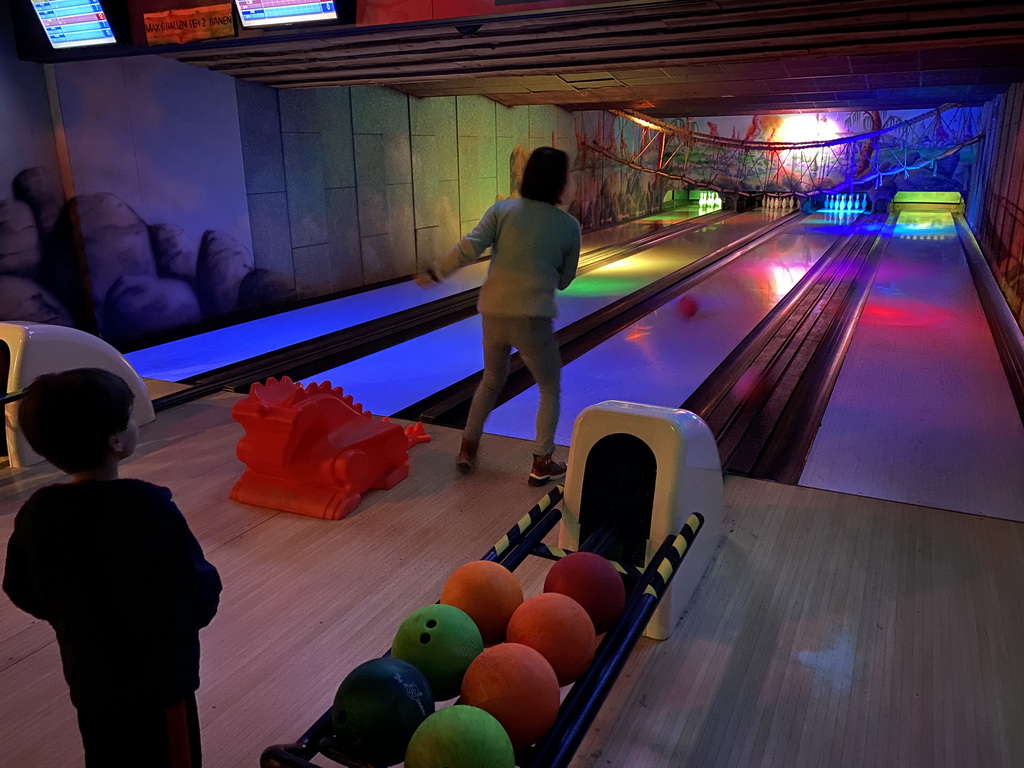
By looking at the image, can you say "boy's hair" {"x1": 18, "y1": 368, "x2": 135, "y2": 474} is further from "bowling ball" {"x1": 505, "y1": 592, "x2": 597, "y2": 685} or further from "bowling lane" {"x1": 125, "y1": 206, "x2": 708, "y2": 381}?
"bowling lane" {"x1": 125, "y1": 206, "x2": 708, "y2": 381}

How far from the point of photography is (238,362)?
15.3 ft

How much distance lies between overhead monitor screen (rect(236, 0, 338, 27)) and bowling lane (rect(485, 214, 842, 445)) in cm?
208

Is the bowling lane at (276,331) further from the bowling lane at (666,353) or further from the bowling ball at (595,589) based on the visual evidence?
the bowling ball at (595,589)

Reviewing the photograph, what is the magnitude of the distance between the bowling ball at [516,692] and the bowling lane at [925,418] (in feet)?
6.34

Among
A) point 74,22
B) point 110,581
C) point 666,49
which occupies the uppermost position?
point 74,22

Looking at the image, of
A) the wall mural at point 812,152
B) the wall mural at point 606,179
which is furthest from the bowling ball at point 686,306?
the wall mural at point 812,152

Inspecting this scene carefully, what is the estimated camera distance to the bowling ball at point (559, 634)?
57.1 inches

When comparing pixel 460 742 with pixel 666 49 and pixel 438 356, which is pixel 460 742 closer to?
pixel 438 356

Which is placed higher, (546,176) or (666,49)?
(666,49)

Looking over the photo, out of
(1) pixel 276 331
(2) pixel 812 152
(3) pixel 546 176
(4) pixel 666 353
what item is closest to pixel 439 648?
(3) pixel 546 176

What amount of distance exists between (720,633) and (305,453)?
5.00 feet

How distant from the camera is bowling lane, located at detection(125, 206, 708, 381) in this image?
15.3 feet

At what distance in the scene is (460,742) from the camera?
113 centimetres

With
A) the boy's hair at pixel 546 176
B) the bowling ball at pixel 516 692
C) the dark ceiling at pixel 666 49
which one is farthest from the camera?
the dark ceiling at pixel 666 49
